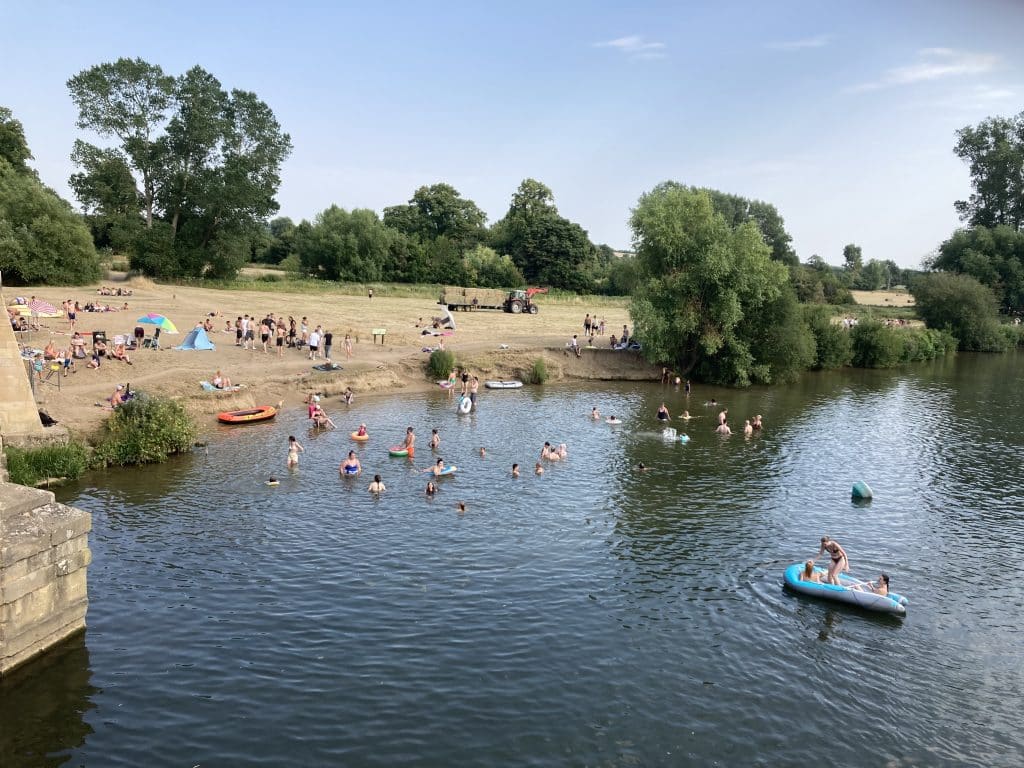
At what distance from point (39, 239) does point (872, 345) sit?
73837 mm

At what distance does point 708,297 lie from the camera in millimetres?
53000

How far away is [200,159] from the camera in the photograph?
256 ft

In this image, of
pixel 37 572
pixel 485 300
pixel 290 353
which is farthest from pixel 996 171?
pixel 37 572

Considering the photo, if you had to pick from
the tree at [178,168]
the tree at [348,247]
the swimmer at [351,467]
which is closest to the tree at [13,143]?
the tree at [178,168]

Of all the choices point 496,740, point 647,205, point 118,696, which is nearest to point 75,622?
point 118,696

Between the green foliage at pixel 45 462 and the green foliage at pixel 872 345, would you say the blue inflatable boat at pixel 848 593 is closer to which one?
the green foliage at pixel 45 462

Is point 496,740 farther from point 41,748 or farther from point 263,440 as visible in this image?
point 263,440

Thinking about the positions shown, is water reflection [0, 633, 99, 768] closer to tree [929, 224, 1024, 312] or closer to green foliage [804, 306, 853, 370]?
green foliage [804, 306, 853, 370]

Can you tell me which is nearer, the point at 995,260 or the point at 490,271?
the point at 995,260

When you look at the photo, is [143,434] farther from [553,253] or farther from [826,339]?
[553,253]

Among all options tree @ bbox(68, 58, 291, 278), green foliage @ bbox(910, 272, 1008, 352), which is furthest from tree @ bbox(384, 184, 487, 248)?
green foliage @ bbox(910, 272, 1008, 352)

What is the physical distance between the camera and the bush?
2044 inches

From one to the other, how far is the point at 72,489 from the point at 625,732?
21432 millimetres

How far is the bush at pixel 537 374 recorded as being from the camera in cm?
5191
